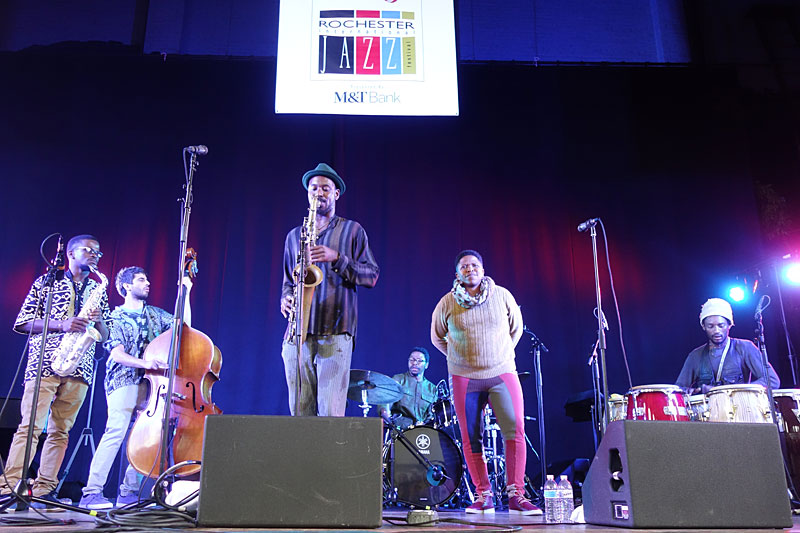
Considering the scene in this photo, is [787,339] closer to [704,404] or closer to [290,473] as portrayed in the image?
[704,404]

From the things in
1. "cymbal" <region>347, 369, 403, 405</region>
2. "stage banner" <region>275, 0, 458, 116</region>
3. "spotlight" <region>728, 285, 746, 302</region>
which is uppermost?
"stage banner" <region>275, 0, 458, 116</region>

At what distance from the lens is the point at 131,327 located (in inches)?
177

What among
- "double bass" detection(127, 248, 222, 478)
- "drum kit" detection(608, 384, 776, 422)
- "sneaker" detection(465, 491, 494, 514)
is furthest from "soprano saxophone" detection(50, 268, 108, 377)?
"drum kit" detection(608, 384, 776, 422)

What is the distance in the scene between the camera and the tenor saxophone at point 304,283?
9.66 feet

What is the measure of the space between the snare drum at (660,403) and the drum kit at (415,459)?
4.40ft

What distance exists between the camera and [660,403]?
432cm

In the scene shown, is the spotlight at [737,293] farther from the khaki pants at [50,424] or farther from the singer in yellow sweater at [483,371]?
the khaki pants at [50,424]

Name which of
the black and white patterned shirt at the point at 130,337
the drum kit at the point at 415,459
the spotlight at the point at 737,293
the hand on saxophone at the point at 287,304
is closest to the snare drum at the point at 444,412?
the drum kit at the point at 415,459

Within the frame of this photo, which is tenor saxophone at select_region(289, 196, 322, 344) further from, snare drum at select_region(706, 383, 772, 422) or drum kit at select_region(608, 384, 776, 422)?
snare drum at select_region(706, 383, 772, 422)

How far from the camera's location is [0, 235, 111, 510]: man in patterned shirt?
4062 mm

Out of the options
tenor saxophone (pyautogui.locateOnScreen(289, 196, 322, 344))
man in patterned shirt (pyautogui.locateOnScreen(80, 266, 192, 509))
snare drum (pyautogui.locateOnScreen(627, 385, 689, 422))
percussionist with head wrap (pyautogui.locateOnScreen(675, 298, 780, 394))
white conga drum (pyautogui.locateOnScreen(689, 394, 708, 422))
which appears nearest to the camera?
tenor saxophone (pyautogui.locateOnScreen(289, 196, 322, 344))

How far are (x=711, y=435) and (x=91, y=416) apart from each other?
527 cm

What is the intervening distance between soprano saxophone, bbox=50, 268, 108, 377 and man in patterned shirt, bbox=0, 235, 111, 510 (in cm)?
3

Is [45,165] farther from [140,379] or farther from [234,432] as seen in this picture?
[234,432]
